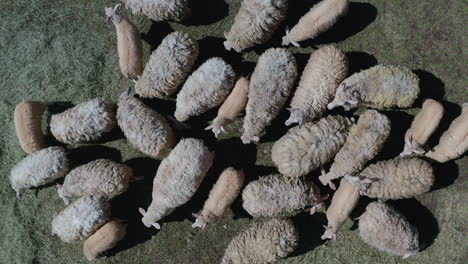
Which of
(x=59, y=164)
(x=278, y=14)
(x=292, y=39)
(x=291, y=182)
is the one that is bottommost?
(x=291, y=182)

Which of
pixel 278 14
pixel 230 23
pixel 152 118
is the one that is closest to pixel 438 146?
pixel 278 14

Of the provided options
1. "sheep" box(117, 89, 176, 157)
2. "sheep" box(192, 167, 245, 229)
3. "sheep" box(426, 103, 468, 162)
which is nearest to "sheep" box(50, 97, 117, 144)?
"sheep" box(117, 89, 176, 157)

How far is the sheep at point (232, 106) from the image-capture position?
5227 millimetres

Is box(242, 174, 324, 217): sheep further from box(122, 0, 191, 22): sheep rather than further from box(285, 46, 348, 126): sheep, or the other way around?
box(122, 0, 191, 22): sheep

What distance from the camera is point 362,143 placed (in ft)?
16.3

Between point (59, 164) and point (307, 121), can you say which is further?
point (59, 164)

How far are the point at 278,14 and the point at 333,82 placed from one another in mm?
964

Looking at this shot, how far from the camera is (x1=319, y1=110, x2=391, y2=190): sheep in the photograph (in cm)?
495

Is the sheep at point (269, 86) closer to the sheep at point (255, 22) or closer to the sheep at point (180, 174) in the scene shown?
the sheep at point (255, 22)

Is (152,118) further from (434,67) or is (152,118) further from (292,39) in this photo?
(434,67)

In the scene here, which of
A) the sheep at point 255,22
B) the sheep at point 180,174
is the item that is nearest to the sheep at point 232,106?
the sheep at point 180,174

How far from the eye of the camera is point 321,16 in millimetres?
5047

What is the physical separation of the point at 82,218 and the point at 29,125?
133 centimetres

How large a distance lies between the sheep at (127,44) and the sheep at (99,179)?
110 centimetres
